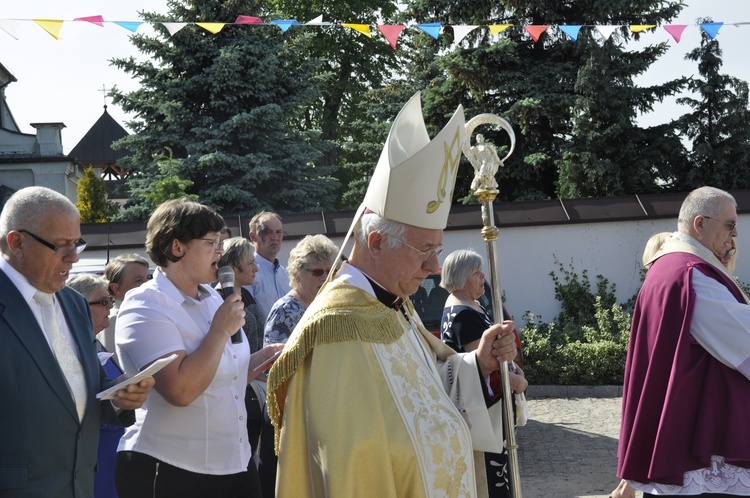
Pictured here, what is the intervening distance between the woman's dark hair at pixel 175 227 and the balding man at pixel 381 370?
785 mm

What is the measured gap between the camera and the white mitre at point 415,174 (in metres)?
3.13

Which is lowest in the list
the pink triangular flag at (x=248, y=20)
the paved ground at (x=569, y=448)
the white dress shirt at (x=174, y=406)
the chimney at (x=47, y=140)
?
the paved ground at (x=569, y=448)

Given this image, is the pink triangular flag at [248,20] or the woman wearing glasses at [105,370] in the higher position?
the pink triangular flag at [248,20]

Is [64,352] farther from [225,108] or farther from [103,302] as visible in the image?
[225,108]

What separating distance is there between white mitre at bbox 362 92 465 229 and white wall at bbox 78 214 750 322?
37.0ft

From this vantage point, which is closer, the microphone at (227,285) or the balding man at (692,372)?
the microphone at (227,285)

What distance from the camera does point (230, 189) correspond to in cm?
1955

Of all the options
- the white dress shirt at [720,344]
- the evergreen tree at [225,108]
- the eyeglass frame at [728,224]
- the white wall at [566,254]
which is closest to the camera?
the white dress shirt at [720,344]

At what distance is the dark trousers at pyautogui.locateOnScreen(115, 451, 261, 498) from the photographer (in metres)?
3.52

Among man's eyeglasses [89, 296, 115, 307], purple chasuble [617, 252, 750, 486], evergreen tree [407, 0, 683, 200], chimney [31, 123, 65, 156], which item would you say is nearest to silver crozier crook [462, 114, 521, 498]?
purple chasuble [617, 252, 750, 486]

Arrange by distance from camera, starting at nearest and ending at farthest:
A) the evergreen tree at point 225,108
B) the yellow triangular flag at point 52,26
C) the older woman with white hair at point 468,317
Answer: the older woman with white hair at point 468,317 → the yellow triangular flag at point 52,26 → the evergreen tree at point 225,108

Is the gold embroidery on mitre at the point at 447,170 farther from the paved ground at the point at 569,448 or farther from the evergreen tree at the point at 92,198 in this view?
the evergreen tree at the point at 92,198

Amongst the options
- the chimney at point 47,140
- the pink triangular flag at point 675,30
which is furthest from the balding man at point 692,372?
the chimney at point 47,140

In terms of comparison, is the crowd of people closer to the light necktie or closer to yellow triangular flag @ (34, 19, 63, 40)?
the light necktie
